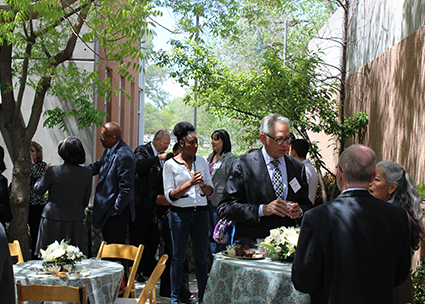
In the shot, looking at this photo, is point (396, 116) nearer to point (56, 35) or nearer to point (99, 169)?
point (99, 169)

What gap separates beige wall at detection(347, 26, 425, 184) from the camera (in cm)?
517

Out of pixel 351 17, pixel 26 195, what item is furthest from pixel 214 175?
pixel 351 17

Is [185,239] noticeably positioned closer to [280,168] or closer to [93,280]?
[93,280]

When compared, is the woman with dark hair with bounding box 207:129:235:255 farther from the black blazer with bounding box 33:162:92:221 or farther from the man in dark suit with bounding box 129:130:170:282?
the black blazer with bounding box 33:162:92:221

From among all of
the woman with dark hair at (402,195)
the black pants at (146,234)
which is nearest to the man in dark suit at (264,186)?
the woman with dark hair at (402,195)

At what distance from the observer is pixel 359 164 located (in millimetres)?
2230

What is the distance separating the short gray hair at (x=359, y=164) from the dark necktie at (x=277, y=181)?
4.16ft

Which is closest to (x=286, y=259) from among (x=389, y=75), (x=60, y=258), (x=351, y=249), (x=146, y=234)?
(x=351, y=249)

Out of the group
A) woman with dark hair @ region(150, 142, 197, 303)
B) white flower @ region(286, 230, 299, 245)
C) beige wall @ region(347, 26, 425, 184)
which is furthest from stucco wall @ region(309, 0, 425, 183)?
woman with dark hair @ region(150, 142, 197, 303)

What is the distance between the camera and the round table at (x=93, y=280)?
135 inches

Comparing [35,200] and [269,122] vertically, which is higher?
[269,122]

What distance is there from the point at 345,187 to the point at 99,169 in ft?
13.4

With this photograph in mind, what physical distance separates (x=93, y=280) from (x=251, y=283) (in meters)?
1.34

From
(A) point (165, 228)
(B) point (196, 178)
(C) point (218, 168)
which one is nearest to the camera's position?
(B) point (196, 178)
